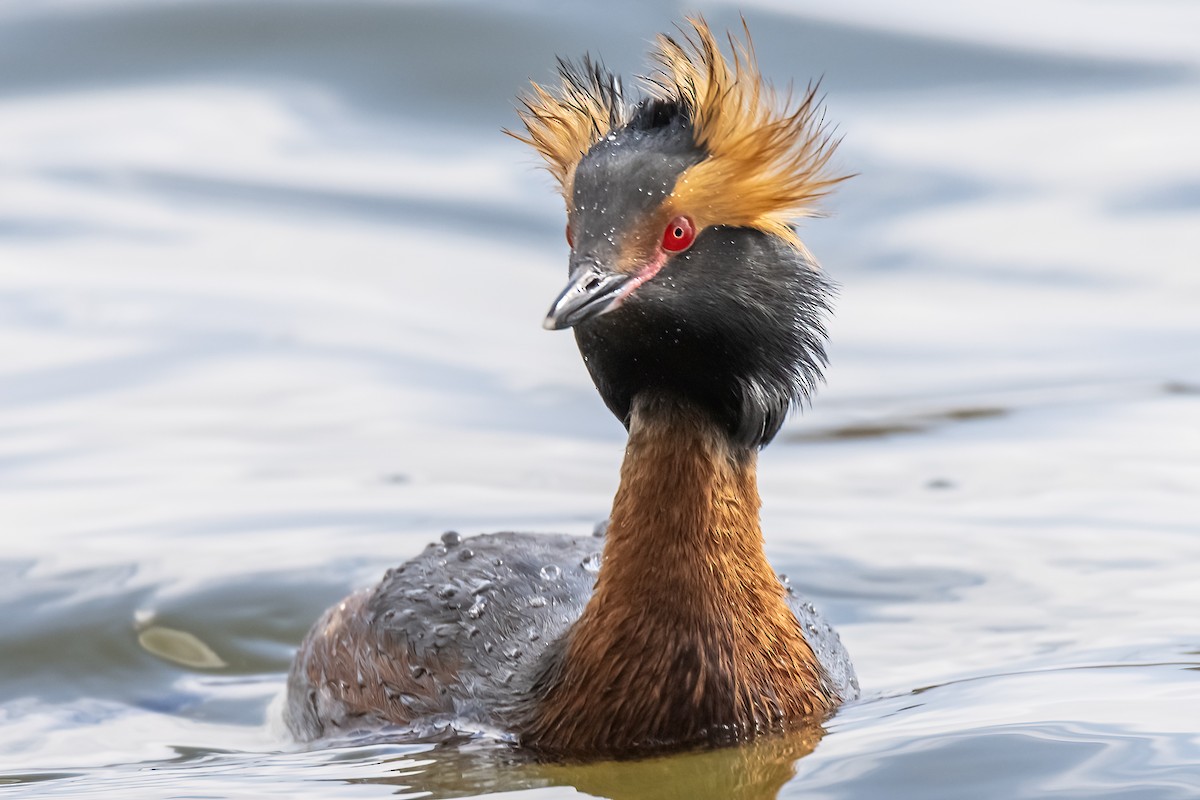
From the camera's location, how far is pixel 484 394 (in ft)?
40.5

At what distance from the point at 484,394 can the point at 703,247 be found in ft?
19.9

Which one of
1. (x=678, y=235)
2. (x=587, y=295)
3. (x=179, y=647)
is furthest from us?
(x=179, y=647)

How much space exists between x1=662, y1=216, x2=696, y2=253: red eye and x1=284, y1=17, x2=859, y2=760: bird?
1 cm

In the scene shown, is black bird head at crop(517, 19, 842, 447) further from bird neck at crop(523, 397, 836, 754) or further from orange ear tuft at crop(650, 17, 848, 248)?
bird neck at crop(523, 397, 836, 754)

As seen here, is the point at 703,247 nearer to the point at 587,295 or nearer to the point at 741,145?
the point at 741,145

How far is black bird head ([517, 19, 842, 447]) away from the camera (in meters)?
6.25

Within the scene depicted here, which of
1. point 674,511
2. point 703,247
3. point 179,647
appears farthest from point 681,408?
point 179,647

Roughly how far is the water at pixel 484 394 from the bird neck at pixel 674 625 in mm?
188

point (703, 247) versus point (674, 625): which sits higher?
point (703, 247)

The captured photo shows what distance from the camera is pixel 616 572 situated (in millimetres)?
6578

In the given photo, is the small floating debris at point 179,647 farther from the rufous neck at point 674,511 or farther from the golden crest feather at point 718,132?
the golden crest feather at point 718,132

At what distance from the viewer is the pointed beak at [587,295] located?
19.3ft

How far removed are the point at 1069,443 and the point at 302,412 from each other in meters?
4.51

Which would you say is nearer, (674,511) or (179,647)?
(674,511)
